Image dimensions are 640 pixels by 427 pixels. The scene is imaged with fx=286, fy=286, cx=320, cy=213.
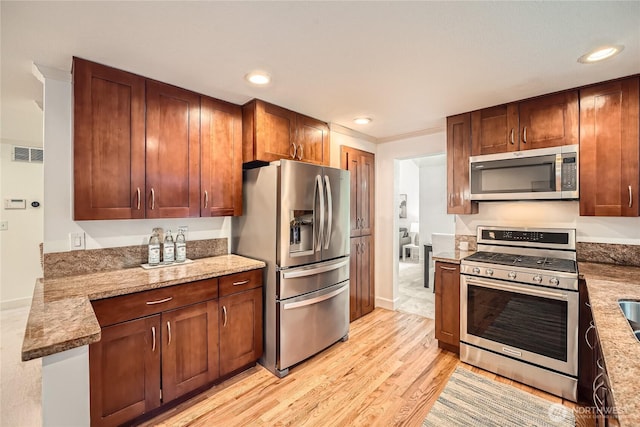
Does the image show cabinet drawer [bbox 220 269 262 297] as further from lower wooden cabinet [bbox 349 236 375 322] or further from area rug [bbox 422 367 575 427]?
area rug [bbox 422 367 575 427]

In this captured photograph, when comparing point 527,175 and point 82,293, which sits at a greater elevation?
point 527,175

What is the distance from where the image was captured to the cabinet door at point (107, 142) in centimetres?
189

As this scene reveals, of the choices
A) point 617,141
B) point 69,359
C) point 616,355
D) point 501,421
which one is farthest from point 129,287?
point 617,141

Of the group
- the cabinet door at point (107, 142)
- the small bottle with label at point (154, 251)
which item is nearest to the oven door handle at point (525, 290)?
the small bottle with label at point (154, 251)

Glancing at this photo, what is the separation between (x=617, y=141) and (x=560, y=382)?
1.87 meters

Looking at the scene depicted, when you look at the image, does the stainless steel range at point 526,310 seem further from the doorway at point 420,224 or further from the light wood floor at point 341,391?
the doorway at point 420,224

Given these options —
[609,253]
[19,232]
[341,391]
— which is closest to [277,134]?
[341,391]

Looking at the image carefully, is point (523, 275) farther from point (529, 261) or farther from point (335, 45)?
point (335, 45)

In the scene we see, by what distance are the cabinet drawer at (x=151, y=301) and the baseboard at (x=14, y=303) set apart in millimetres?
3592

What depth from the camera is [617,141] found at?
219 cm

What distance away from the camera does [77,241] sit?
2.09 m

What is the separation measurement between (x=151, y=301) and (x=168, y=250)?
24.4 inches

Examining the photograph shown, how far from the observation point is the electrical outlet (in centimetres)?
207

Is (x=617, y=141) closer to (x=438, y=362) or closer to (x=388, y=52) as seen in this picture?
(x=388, y=52)
